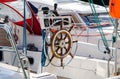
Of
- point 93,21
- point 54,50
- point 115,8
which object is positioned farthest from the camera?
point 93,21

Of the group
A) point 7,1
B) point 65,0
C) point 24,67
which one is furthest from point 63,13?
point 24,67

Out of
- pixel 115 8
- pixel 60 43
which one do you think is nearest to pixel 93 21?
pixel 60 43

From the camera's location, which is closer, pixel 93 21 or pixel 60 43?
pixel 60 43

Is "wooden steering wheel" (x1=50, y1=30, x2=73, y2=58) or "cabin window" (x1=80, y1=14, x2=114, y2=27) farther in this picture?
"cabin window" (x1=80, y1=14, x2=114, y2=27)

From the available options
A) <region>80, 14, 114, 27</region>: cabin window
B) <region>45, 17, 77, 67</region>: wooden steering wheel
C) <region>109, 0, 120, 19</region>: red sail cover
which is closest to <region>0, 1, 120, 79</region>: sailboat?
<region>45, 17, 77, 67</region>: wooden steering wheel

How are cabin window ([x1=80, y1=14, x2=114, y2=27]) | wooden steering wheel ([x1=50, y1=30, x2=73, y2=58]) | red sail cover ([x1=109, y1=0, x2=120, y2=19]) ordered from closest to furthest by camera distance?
red sail cover ([x1=109, y1=0, x2=120, y2=19]) → wooden steering wheel ([x1=50, y1=30, x2=73, y2=58]) → cabin window ([x1=80, y1=14, x2=114, y2=27])

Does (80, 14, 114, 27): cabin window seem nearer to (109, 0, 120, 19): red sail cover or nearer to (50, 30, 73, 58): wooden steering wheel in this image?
(50, 30, 73, 58): wooden steering wheel

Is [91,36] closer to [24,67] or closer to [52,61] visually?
[52,61]

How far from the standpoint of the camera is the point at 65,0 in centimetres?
742

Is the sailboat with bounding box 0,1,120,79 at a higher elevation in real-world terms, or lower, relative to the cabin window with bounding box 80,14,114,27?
lower

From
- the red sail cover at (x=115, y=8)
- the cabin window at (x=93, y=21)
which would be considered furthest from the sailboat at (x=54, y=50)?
the red sail cover at (x=115, y=8)

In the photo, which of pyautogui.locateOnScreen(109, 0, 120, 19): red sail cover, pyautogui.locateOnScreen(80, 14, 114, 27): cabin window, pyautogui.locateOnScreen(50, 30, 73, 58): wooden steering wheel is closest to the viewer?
pyautogui.locateOnScreen(109, 0, 120, 19): red sail cover

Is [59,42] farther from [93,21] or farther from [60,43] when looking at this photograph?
[93,21]

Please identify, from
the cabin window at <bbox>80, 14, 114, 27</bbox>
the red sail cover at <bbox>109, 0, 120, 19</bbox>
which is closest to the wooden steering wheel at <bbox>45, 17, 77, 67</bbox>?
the red sail cover at <bbox>109, 0, 120, 19</bbox>
